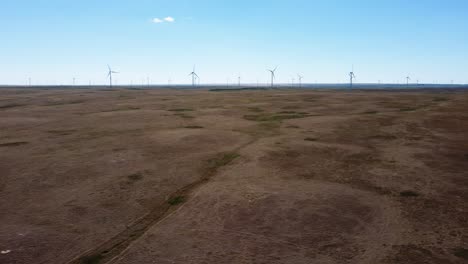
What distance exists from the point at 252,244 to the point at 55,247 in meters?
5.41

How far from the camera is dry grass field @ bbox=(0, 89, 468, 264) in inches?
435

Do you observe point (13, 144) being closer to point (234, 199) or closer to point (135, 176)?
point (135, 176)

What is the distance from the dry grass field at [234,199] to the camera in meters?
11.1

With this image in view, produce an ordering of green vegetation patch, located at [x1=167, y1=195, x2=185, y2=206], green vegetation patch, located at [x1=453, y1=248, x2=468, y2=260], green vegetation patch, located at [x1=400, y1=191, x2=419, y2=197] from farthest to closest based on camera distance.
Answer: green vegetation patch, located at [x1=400, y1=191, x2=419, y2=197] < green vegetation patch, located at [x1=167, y1=195, x2=185, y2=206] < green vegetation patch, located at [x1=453, y1=248, x2=468, y2=260]

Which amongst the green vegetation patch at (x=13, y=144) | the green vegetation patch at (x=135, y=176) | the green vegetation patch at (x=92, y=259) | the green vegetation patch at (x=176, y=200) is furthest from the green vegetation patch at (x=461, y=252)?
the green vegetation patch at (x=13, y=144)

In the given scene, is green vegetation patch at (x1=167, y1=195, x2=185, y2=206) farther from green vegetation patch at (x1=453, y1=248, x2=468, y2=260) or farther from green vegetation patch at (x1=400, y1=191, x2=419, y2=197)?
green vegetation patch at (x1=453, y1=248, x2=468, y2=260)

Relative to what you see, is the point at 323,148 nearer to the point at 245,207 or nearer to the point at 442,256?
the point at 245,207

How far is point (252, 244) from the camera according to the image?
37.4 ft

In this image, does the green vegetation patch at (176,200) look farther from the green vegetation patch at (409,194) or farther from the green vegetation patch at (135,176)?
the green vegetation patch at (409,194)

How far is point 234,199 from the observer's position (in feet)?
49.4

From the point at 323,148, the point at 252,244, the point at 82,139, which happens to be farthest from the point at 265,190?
the point at 82,139

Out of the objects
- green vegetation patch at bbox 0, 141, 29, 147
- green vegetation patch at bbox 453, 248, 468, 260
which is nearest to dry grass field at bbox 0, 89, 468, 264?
green vegetation patch at bbox 453, 248, 468, 260

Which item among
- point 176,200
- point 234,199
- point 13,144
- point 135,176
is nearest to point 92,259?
point 176,200

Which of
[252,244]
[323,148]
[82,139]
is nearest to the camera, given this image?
[252,244]
